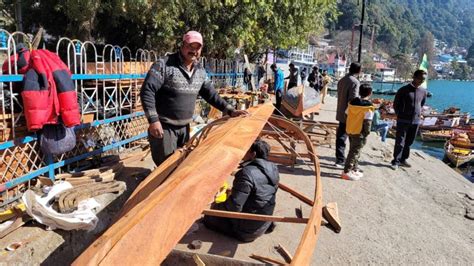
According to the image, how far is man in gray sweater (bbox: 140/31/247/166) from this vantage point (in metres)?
3.86

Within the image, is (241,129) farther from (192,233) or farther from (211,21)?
(211,21)

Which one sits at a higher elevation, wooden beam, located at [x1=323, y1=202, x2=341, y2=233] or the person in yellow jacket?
the person in yellow jacket

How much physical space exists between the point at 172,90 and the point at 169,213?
7.68ft

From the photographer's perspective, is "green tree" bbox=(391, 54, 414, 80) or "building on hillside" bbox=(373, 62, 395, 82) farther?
"green tree" bbox=(391, 54, 414, 80)

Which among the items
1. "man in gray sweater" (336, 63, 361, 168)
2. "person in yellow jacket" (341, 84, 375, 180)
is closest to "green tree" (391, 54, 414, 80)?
"man in gray sweater" (336, 63, 361, 168)

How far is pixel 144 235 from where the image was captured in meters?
1.77

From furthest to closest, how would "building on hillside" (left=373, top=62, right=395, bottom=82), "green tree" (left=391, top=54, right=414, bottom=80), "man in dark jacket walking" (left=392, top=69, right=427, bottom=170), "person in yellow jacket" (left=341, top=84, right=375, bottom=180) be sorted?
"green tree" (left=391, top=54, right=414, bottom=80)
"building on hillside" (left=373, top=62, right=395, bottom=82)
"man in dark jacket walking" (left=392, top=69, right=427, bottom=170)
"person in yellow jacket" (left=341, top=84, right=375, bottom=180)

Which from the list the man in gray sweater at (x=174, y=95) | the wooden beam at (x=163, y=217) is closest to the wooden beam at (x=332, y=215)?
the man in gray sweater at (x=174, y=95)

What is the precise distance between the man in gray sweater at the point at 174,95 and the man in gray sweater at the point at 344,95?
3297mm

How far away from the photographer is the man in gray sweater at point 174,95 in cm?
386

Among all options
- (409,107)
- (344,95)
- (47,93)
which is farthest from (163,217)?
(409,107)

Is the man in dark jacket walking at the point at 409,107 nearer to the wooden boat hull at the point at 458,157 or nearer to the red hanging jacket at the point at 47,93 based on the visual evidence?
the red hanging jacket at the point at 47,93

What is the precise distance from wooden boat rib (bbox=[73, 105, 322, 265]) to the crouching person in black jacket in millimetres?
490

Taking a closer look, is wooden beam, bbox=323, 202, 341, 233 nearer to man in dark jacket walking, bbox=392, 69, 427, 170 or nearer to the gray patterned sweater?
the gray patterned sweater
